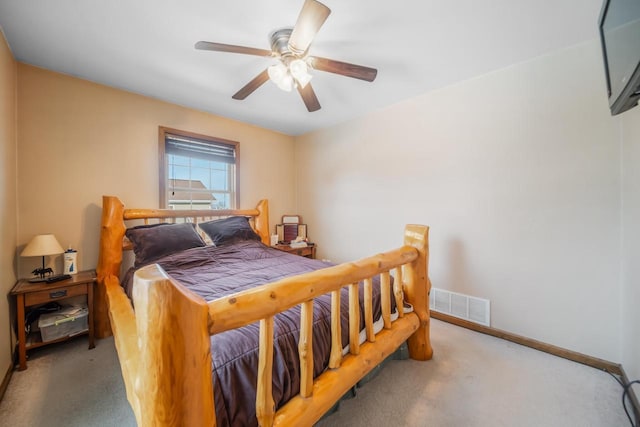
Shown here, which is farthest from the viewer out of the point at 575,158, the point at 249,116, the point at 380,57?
the point at 249,116

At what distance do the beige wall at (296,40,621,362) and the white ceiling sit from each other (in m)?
0.26

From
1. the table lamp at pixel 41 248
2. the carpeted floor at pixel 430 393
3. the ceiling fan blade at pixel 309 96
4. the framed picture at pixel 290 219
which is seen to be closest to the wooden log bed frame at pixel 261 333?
the carpeted floor at pixel 430 393

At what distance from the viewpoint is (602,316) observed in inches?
70.6

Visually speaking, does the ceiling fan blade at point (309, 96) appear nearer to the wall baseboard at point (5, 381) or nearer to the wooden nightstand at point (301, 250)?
the wooden nightstand at point (301, 250)

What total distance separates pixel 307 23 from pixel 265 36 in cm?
62

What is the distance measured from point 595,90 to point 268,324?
8.99 ft

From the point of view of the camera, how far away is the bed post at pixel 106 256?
219 cm

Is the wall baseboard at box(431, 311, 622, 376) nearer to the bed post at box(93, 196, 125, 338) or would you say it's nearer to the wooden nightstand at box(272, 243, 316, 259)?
the wooden nightstand at box(272, 243, 316, 259)

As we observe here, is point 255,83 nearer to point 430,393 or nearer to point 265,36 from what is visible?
point 265,36

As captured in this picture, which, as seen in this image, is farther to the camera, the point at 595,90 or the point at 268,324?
the point at 595,90

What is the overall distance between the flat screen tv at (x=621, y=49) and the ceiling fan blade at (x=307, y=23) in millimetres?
1213

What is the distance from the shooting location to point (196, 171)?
317cm

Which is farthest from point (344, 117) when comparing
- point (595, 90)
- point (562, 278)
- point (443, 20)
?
point (562, 278)

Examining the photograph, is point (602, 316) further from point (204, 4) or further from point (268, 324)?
point (204, 4)
